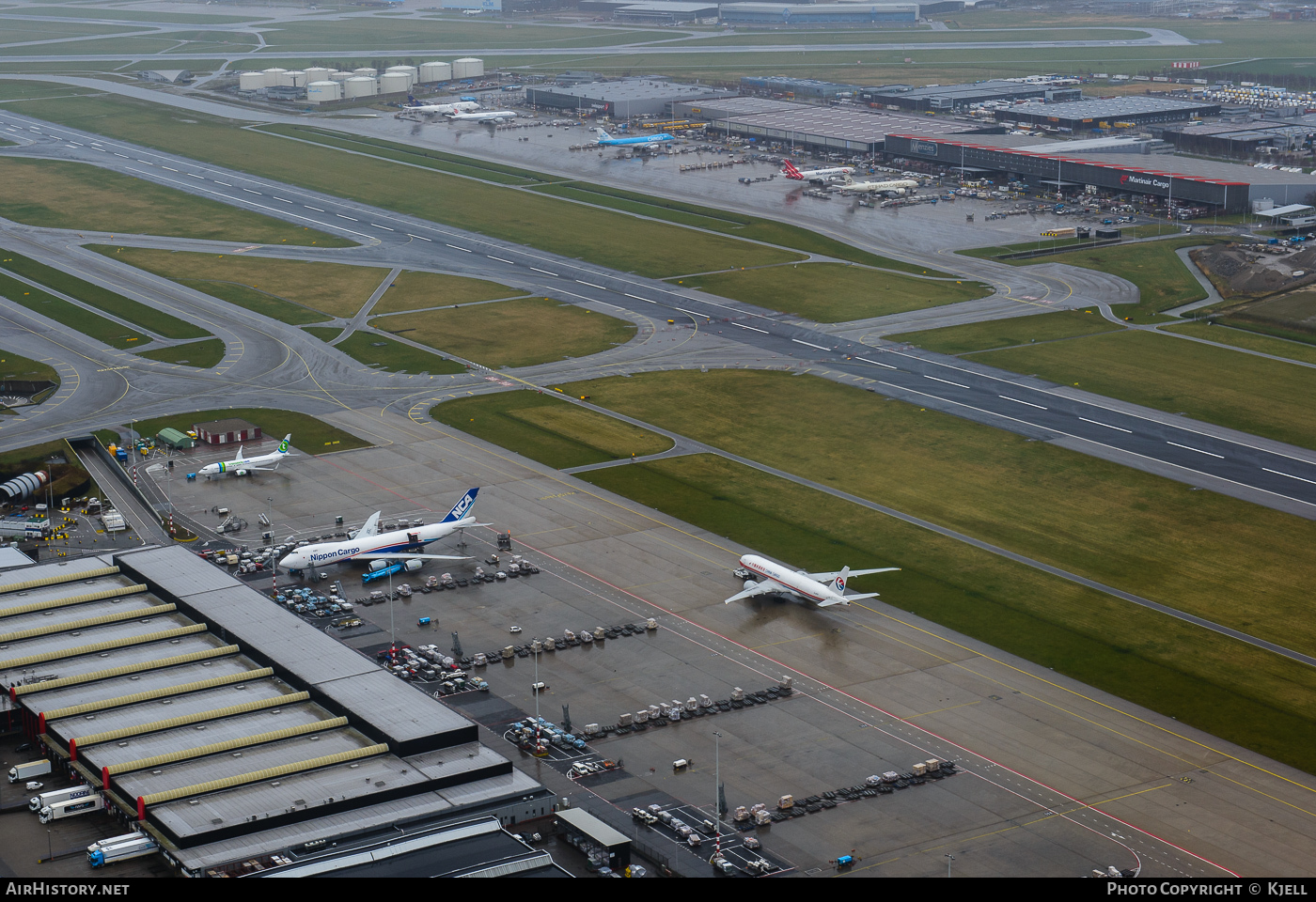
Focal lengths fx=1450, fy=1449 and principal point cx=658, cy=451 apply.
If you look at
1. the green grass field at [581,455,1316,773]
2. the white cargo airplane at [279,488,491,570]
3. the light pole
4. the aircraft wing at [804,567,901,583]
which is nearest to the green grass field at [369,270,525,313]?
the green grass field at [581,455,1316,773]

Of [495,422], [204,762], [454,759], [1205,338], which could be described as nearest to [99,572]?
[204,762]

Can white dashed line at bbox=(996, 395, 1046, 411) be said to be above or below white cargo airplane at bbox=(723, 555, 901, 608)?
above

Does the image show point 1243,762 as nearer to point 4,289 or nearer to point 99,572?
point 99,572

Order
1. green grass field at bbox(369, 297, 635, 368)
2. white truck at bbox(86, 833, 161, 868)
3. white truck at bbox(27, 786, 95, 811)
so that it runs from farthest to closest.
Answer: green grass field at bbox(369, 297, 635, 368)
white truck at bbox(27, 786, 95, 811)
white truck at bbox(86, 833, 161, 868)

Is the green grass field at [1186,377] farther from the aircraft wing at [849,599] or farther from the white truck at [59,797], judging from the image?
the white truck at [59,797]

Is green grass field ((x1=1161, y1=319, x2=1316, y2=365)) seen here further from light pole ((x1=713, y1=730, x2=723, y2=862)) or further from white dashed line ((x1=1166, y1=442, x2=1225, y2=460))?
light pole ((x1=713, y1=730, x2=723, y2=862))

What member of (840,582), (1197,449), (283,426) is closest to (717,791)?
(840,582)
